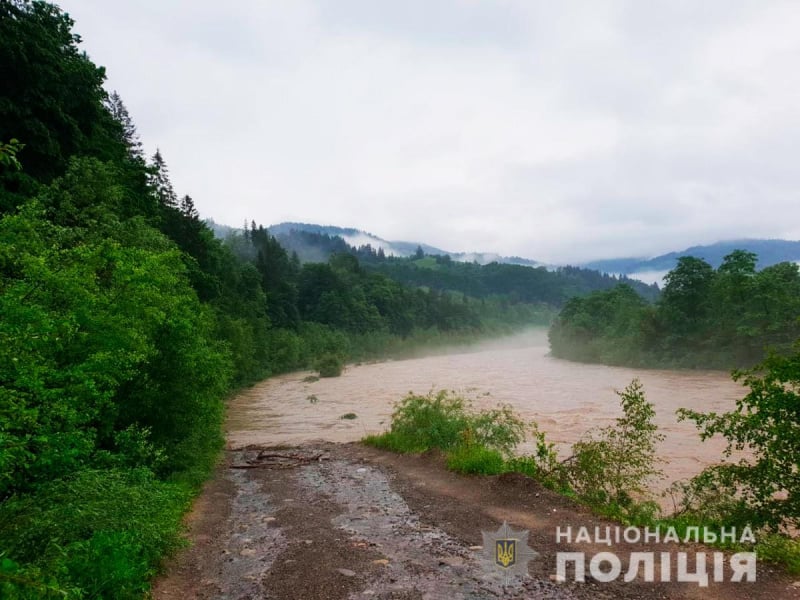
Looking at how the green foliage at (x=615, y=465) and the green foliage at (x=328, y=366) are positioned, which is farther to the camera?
the green foliage at (x=328, y=366)

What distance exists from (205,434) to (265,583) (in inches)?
405

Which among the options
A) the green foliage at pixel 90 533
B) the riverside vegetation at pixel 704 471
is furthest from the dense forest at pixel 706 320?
the green foliage at pixel 90 533

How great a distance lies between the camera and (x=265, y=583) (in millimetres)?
7617

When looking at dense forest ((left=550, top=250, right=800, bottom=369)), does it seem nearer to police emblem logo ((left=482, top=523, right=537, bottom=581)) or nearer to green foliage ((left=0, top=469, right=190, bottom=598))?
police emblem logo ((left=482, top=523, right=537, bottom=581))

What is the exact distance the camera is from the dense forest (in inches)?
2120

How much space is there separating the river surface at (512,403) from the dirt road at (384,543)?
8.33 meters

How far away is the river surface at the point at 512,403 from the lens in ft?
79.3

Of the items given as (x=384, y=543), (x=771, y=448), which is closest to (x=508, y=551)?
(x=384, y=543)

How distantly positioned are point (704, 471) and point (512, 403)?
2589cm

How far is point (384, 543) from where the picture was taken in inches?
362

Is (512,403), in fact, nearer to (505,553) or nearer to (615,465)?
(615,465)

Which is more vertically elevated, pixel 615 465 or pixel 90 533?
pixel 90 533

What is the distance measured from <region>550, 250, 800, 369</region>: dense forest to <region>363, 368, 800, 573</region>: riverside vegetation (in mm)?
37587

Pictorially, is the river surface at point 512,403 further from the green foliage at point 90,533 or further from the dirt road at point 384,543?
the green foliage at point 90,533
